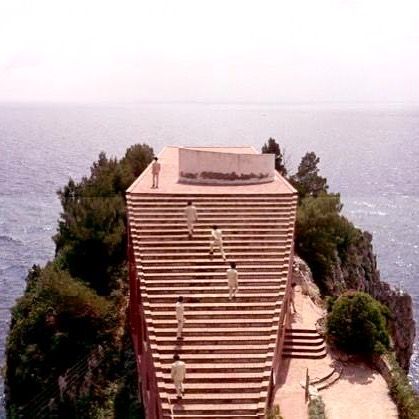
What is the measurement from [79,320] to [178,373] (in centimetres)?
1282

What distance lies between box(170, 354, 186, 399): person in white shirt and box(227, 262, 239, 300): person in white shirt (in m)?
3.99

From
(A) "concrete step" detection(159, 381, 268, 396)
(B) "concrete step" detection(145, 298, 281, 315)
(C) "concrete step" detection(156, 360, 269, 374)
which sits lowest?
(A) "concrete step" detection(159, 381, 268, 396)

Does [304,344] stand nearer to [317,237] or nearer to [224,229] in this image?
[224,229]

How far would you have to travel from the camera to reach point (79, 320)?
29.5 m

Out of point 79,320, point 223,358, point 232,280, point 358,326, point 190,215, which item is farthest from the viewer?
point 79,320

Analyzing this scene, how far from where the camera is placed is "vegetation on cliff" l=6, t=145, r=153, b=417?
1056 inches

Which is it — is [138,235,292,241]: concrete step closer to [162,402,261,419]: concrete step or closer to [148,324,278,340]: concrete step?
[148,324,278,340]: concrete step

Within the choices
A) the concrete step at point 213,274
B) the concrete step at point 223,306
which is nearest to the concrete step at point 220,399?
the concrete step at point 223,306

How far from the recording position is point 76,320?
1166 inches

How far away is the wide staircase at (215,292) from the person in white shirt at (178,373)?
1.08ft

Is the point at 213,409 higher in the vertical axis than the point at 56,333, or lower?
higher

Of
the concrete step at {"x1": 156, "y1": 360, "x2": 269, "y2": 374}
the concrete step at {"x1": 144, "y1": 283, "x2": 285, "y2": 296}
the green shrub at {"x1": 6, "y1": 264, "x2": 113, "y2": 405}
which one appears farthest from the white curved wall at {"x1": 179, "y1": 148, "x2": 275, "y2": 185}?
the concrete step at {"x1": 156, "y1": 360, "x2": 269, "y2": 374}

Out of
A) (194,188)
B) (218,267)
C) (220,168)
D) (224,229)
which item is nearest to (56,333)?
(194,188)

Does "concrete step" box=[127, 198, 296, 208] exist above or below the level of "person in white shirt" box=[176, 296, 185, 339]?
above
